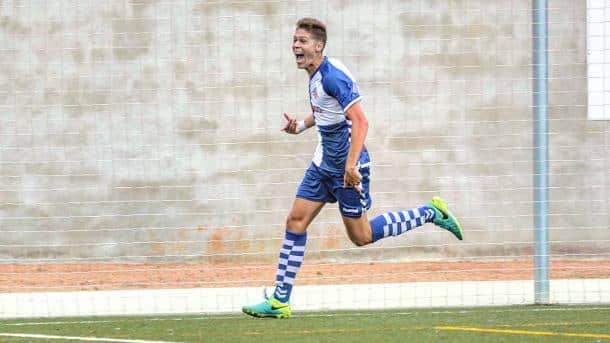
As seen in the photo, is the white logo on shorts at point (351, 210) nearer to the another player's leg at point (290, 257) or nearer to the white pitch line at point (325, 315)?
the another player's leg at point (290, 257)

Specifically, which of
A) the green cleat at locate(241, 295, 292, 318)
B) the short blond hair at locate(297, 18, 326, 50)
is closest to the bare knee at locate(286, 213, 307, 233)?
the green cleat at locate(241, 295, 292, 318)

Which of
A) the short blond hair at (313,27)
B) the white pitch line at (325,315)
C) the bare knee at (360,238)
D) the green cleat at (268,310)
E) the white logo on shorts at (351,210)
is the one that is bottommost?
the white pitch line at (325,315)

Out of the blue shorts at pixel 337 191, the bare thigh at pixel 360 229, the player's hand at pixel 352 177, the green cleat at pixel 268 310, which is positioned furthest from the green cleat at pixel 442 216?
the green cleat at pixel 268 310

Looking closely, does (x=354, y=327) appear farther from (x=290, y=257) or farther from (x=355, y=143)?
(x=355, y=143)

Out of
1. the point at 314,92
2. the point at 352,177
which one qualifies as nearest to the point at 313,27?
the point at 314,92

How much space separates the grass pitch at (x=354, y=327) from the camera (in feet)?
27.7

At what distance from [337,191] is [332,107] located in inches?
25.3

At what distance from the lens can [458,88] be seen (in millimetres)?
15812

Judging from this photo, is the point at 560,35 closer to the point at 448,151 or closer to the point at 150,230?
the point at 448,151

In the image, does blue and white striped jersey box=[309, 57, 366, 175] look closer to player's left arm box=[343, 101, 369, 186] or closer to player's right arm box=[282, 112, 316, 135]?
player's left arm box=[343, 101, 369, 186]

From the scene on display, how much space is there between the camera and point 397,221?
9672mm

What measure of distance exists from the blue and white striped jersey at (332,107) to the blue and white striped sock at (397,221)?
2.11 ft

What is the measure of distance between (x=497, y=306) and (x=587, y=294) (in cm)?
154

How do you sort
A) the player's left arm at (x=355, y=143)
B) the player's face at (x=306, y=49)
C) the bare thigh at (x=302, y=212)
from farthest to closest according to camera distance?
the bare thigh at (x=302, y=212), the player's face at (x=306, y=49), the player's left arm at (x=355, y=143)
